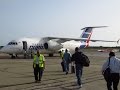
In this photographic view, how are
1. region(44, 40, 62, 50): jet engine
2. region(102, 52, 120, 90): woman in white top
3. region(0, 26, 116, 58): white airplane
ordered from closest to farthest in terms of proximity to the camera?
1. region(102, 52, 120, 90): woman in white top
2. region(0, 26, 116, 58): white airplane
3. region(44, 40, 62, 50): jet engine

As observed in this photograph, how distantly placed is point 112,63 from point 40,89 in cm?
364

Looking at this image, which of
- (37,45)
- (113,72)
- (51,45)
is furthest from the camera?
(51,45)

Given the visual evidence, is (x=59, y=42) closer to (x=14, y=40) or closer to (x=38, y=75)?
(x=14, y=40)

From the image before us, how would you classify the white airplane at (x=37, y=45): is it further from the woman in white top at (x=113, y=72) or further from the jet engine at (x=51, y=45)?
the woman in white top at (x=113, y=72)

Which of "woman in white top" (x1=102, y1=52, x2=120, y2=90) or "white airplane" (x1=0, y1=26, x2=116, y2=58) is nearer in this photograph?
"woman in white top" (x1=102, y1=52, x2=120, y2=90)

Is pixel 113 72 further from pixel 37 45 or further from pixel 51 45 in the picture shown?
pixel 51 45

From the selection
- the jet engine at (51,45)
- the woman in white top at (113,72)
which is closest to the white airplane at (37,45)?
the jet engine at (51,45)

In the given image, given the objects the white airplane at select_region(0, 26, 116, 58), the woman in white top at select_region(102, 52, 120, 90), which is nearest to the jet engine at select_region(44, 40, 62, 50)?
the white airplane at select_region(0, 26, 116, 58)

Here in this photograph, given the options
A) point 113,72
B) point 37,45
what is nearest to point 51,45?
point 37,45

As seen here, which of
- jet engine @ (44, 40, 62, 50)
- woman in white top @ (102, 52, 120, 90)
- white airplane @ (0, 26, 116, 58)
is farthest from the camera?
jet engine @ (44, 40, 62, 50)

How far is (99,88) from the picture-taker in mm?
12570

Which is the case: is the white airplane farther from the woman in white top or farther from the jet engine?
the woman in white top

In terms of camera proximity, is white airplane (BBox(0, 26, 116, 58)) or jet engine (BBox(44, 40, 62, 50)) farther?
jet engine (BBox(44, 40, 62, 50))

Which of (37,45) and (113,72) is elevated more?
(113,72)
